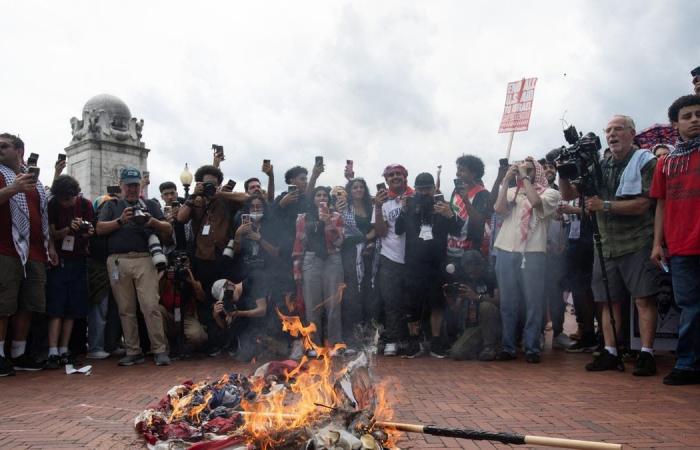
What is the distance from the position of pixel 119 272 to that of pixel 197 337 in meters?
1.24

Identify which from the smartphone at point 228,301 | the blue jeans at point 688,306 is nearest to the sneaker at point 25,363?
the smartphone at point 228,301

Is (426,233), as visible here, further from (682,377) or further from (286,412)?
(286,412)

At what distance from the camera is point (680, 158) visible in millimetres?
5012

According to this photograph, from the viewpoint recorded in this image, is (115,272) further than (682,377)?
Yes

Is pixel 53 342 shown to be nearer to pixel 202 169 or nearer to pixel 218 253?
pixel 218 253

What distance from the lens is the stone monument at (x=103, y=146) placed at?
19.7 metres

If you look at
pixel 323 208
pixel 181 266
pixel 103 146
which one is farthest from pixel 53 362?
pixel 103 146

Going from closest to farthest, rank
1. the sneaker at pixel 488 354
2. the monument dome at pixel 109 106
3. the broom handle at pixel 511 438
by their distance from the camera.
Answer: the broom handle at pixel 511 438 < the sneaker at pixel 488 354 < the monument dome at pixel 109 106

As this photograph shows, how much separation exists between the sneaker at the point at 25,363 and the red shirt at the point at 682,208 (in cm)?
676

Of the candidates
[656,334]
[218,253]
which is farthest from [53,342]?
[656,334]

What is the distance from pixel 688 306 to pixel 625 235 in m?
0.93

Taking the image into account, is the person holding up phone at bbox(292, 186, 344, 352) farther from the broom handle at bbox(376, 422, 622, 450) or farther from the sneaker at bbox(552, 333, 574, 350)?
the broom handle at bbox(376, 422, 622, 450)

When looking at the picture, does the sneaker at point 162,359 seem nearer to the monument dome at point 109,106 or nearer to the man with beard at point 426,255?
the man with beard at point 426,255

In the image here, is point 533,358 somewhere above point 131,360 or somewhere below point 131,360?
above
